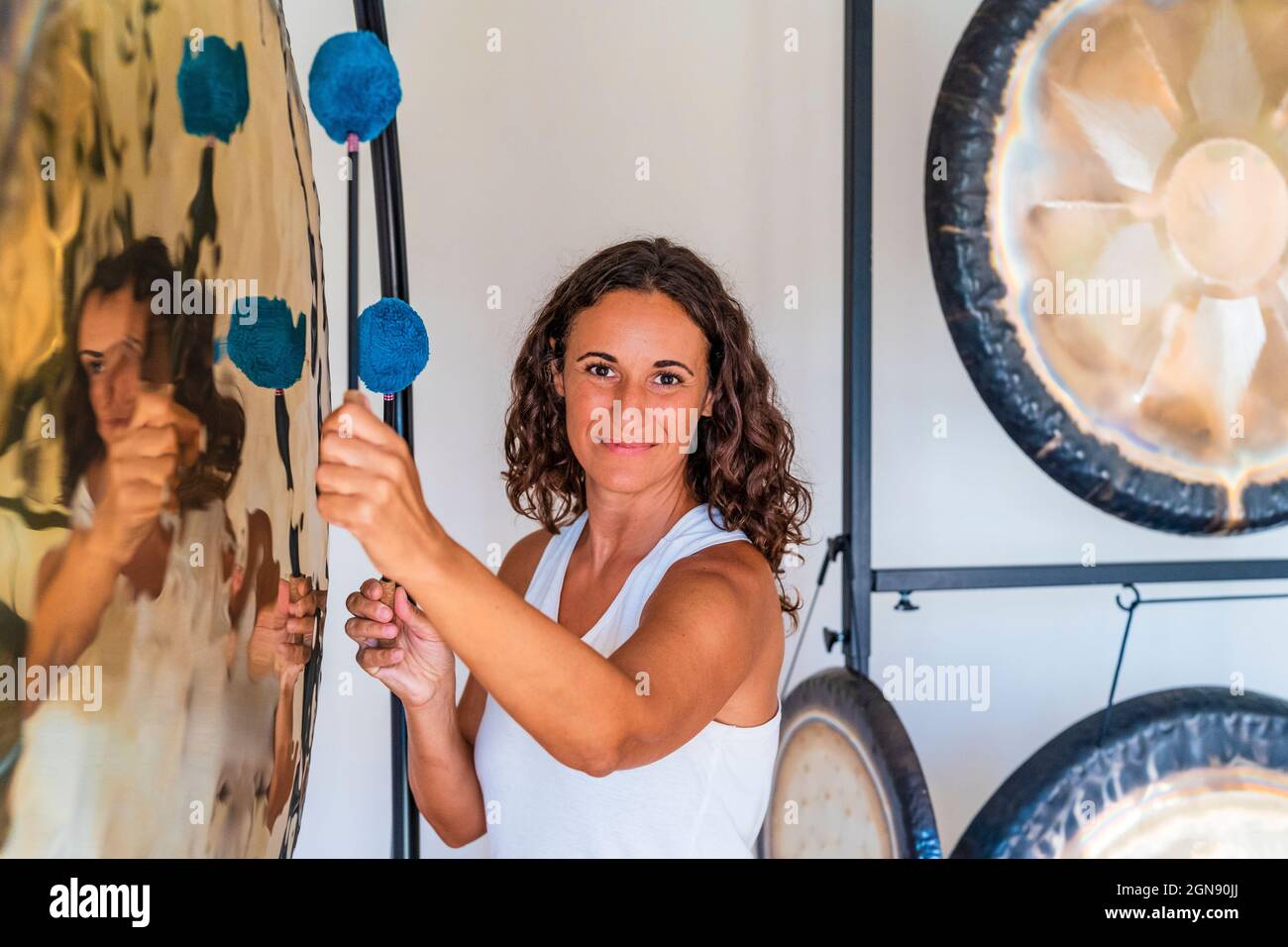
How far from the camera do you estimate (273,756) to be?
0.98 m

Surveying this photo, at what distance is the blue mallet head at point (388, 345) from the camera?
0.73 m

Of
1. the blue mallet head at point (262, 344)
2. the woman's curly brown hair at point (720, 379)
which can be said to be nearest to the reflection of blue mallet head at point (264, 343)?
the blue mallet head at point (262, 344)

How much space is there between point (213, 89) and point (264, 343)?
7.1 inches

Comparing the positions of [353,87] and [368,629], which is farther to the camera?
[368,629]

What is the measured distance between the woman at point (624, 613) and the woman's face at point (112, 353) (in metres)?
0.23

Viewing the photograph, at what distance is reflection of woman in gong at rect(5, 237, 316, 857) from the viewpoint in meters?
0.61

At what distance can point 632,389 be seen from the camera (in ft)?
3.62

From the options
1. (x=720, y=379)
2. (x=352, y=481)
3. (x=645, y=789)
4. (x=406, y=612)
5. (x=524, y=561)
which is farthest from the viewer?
(x=524, y=561)

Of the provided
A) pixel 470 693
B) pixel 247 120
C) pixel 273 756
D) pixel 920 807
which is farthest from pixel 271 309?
pixel 920 807

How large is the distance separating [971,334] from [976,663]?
81cm

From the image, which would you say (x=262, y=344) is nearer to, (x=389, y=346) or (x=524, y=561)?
(x=389, y=346)

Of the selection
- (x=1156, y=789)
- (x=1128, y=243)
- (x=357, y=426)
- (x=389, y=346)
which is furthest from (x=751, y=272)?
(x=357, y=426)

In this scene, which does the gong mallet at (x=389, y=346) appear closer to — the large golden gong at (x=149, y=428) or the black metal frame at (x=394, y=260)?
the large golden gong at (x=149, y=428)
